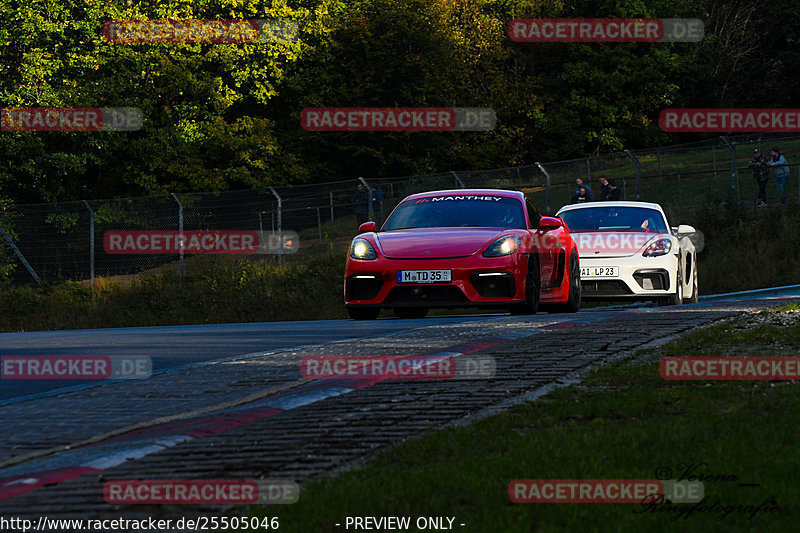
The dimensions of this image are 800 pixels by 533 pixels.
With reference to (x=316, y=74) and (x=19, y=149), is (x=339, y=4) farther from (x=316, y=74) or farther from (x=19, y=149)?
(x=19, y=149)

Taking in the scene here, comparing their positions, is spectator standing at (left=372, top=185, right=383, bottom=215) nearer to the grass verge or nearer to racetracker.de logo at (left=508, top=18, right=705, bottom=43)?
the grass verge

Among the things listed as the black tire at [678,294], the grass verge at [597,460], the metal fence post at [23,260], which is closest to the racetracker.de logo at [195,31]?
the metal fence post at [23,260]

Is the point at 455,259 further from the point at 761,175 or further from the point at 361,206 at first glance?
the point at 761,175

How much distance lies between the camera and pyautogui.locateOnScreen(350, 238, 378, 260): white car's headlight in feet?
47.5

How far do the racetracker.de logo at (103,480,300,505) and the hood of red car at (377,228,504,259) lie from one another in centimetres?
908

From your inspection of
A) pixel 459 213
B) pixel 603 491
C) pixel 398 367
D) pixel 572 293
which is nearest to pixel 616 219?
pixel 572 293

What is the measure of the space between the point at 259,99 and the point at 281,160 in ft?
9.42

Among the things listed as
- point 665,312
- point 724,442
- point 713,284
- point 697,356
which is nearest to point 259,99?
point 713,284

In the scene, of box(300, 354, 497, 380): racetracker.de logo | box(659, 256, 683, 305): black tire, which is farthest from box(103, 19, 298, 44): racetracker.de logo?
box(300, 354, 497, 380): racetracker.de logo

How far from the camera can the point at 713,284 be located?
28.0m

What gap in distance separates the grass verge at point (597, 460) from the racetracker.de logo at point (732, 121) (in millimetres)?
55175

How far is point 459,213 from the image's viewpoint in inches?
615

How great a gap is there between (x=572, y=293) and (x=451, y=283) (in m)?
3.08

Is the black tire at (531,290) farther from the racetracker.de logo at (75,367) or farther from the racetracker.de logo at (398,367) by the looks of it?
the racetracker.de logo at (75,367)
